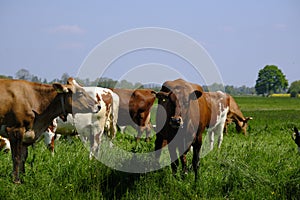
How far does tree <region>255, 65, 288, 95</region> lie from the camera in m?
145

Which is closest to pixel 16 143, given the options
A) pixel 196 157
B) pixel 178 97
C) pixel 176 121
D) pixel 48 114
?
pixel 48 114

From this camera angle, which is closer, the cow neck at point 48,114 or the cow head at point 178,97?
the cow head at point 178,97

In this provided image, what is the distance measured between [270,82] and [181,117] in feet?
475

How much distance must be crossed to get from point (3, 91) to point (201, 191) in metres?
4.09

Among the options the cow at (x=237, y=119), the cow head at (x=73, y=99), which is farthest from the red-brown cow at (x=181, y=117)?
the cow at (x=237, y=119)

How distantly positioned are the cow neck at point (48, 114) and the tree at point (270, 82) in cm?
14036

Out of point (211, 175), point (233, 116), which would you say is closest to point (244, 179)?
point (211, 175)

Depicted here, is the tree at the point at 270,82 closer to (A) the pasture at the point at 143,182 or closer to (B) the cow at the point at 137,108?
(B) the cow at the point at 137,108

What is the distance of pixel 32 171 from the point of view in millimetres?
7812

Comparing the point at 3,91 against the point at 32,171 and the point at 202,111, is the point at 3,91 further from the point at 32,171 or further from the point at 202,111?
the point at 202,111

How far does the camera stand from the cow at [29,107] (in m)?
7.90

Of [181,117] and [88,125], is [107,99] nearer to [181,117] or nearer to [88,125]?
[88,125]

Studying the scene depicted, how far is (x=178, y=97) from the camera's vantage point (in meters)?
7.96

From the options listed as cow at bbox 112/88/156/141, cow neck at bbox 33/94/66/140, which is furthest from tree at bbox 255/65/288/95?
cow neck at bbox 33/94/66/140
